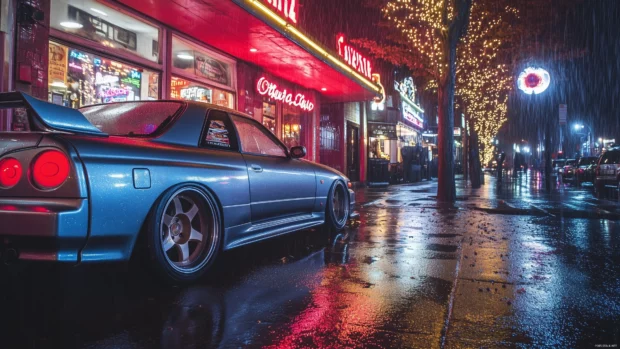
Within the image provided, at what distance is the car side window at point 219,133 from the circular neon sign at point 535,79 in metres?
18.3

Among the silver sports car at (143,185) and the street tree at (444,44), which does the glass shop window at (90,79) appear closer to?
the silver sports car at (143,185)

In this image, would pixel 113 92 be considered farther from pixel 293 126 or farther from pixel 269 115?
pixel 293 126

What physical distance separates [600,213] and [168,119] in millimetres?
8551

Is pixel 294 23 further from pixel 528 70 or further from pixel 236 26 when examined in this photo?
pixel 528 70

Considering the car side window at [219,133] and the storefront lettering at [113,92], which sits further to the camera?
the storefront lettering at [113,92]

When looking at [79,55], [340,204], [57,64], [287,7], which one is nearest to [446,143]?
[287,7]

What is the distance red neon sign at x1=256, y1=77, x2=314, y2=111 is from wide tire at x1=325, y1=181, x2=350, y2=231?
733 cm

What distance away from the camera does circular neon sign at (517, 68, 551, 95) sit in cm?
1922

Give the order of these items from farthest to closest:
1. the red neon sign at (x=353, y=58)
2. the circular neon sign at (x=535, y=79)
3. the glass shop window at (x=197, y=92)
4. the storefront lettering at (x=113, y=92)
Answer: the circular neon sign at (x=535, y=79) < the red neon sign at (x=353, y=58) < the glass shop window at (x=197, y=92) < the storefront lettering at (x=113, y=92)

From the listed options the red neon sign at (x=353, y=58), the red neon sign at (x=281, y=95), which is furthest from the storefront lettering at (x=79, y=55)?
the red neon sign at (x=353, y=58)

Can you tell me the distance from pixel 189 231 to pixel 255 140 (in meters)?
1.56

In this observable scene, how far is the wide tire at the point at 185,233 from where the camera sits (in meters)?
3.16

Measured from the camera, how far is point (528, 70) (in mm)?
19250

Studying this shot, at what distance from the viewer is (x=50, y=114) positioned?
9.07 feet
